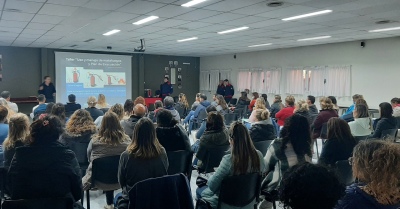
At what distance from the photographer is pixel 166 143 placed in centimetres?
360

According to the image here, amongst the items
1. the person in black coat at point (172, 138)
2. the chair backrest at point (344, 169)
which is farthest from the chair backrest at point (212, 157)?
the chair backrest at point (344, 169)

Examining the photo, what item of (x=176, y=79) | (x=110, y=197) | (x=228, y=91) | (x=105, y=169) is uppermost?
(x=176, y=79)

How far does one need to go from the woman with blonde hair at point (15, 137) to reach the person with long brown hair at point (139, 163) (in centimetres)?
108

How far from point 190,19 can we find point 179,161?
380 cm

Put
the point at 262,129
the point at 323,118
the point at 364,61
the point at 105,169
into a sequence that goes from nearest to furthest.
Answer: the point at 105,169 → the point at 262,129 → the point at 323,118 → the point at 364,61

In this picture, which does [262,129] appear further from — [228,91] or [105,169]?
[228,91]

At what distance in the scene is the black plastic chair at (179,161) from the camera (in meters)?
3.30

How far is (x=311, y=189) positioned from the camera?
1.20 metres

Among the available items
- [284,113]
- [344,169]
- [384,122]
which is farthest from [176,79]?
[344,169]

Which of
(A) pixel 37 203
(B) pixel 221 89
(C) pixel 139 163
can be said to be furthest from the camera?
(B) pixel 221 89

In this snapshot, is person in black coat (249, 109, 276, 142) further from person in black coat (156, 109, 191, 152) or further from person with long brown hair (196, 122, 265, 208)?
person with long brown hair (196, 122, 265, 208)

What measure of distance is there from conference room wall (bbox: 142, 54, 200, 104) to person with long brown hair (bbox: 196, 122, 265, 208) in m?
12.2

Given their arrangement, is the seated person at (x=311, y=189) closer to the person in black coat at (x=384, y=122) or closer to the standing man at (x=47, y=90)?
the person in black coat at (x=384, y=122)

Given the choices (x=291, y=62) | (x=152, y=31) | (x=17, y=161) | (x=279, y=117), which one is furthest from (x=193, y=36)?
(x=17, y=161)
